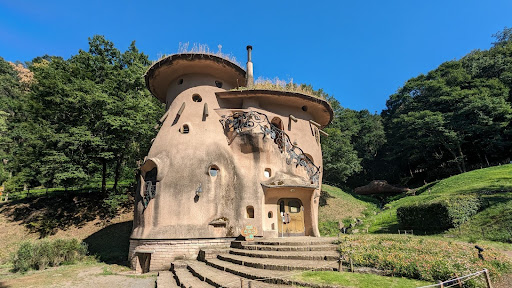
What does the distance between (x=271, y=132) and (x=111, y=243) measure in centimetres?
1699

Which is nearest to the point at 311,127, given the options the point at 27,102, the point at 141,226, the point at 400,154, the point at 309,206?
the point at 309,206

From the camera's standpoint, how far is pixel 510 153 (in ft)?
127

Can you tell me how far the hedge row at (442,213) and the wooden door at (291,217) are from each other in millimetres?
7438

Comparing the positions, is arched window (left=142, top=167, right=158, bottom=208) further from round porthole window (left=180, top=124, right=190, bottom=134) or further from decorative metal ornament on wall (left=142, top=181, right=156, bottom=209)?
round porthole window (left=180, top=124, right=190, bottom=134)

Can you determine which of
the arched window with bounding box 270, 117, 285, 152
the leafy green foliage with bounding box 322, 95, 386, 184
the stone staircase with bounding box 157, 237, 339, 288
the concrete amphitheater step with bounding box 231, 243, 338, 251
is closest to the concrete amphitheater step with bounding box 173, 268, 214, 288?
the stone staircase with bounding box 157, 237, 339, 288

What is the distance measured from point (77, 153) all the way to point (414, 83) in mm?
58099

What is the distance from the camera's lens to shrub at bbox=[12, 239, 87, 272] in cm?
1518

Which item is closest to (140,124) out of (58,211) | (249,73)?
(249,73)

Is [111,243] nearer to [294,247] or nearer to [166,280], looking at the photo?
[166,280]

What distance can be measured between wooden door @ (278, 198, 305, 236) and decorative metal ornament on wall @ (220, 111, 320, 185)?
1.90m

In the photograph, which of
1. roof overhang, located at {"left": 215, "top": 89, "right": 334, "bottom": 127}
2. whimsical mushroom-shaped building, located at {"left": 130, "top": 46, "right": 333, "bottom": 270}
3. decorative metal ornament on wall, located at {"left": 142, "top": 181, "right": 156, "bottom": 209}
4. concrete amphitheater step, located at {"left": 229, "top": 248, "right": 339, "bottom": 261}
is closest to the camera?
concrete amphitheater step, located at {"left": 229, "top": 248, "right": 339, "bottom": 261}

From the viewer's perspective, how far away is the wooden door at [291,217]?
52.5 ft

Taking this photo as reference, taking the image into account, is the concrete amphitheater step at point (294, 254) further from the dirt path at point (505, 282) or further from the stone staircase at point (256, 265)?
the dirt path at point (505, 282)

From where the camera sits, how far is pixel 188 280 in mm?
10016
